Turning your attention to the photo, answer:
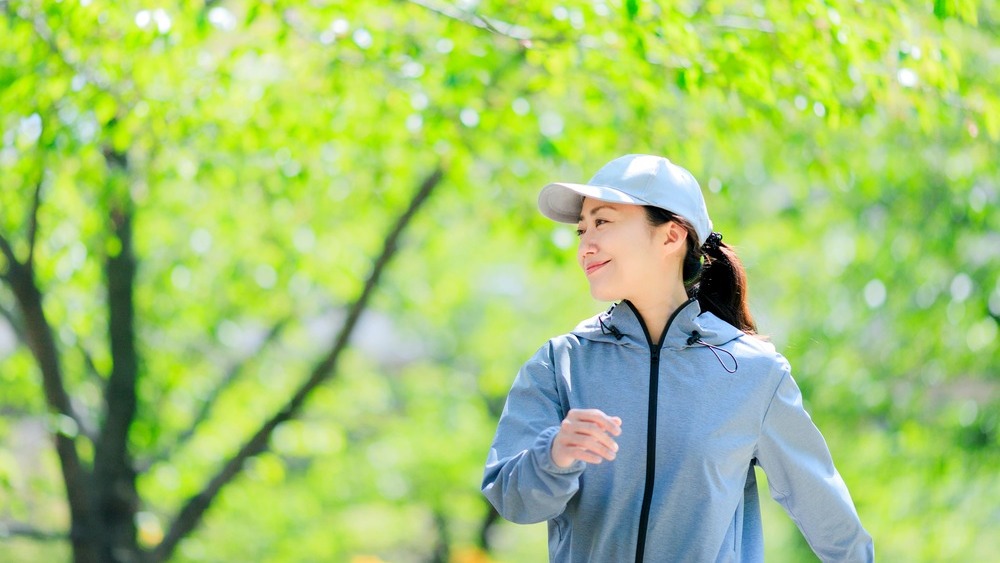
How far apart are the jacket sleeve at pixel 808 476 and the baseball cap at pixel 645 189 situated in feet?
1.16

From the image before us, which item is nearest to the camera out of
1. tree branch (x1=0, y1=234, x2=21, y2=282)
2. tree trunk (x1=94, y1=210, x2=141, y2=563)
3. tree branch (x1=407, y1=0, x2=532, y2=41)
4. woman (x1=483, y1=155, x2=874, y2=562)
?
woman (x1=483, y1=155, x2=874, y2=562)

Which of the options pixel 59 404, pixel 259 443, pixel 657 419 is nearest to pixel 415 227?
pixel 259 443

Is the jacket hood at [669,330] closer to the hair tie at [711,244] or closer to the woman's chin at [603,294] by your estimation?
the woman's chin at [603,294]

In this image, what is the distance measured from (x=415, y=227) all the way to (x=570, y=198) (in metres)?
5.86

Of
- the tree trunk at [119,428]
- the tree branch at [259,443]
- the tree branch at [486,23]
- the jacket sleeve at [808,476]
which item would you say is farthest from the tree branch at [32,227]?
the jacket sleeve at [808,476]

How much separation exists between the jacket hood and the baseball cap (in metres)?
0.17

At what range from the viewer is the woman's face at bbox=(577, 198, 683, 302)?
2041 mm

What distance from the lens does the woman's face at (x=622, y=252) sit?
80.4 inches

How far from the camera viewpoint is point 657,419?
6.34 feet

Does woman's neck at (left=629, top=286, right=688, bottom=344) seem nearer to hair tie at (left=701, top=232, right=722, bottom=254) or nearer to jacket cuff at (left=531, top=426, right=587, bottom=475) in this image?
hair tie at (left=701, top=232, right=722, bottom=254)

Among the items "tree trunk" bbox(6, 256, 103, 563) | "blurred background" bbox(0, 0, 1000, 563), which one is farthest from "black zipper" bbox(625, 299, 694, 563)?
"tree trunk" bbox(6, 256, 103, 563)

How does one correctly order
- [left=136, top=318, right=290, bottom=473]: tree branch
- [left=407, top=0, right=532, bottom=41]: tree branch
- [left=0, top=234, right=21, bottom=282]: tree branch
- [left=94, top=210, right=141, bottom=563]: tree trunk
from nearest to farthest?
[left=407, top=0, right=532, bottom=41]: tree branch, [left=0, top=234, right=21, bottom=282]: tree branch, [left=94, top=210, right=141, bottom=563]: tree trunk, [left=136, top=318, right=290, bottom=473]: tree branch

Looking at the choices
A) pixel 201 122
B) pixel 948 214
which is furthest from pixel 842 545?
pixel 948 214

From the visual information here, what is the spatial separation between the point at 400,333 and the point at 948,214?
609 centimetres
